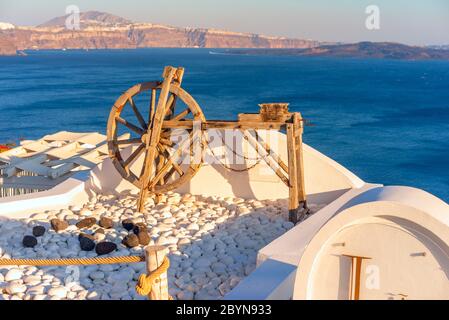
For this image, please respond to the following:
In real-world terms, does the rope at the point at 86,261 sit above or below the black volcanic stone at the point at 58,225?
above

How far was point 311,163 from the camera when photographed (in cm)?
922

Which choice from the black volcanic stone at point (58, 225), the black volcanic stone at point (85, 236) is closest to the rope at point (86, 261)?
the black volcanic stone at point (85, 236)

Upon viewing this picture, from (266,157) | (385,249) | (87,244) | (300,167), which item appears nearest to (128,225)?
(87,244)

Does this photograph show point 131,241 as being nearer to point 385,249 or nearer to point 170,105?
point 170,105

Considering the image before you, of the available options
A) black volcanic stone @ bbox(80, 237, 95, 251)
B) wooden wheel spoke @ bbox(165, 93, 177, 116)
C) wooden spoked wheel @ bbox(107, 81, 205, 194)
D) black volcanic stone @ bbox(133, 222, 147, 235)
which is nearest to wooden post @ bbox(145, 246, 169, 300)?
black volcanic stone @ bbox(80, 237, 95, 251)

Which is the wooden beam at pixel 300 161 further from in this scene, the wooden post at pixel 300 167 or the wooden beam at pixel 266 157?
the wooden beam at pixel 266 157

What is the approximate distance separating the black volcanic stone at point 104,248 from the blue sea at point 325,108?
28012mm

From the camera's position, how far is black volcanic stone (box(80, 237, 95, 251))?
7.38 meters

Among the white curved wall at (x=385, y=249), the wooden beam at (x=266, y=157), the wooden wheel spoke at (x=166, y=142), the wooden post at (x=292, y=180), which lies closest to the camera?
the white curved wall at (x=385, y=249)

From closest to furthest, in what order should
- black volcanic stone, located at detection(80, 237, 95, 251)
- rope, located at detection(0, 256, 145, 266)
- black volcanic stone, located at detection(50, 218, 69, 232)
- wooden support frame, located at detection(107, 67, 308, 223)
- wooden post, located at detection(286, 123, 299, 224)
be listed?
rope, located at detection(0, 256, 145, 266), black volcanic stone, located at detection(80, 237, 95, 251), black volcanic stone, located at detection(50, 218, 69, 232), wooden post, located at detection(286, 123, 299, 224), wooden support frame, located at detection(107, 67, 308, 223)

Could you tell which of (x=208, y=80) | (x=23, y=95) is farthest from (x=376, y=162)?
(x=208, y=80)

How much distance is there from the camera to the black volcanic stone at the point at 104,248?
23.9 feet

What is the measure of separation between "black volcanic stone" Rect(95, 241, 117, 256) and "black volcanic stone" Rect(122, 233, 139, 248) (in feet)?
0.52

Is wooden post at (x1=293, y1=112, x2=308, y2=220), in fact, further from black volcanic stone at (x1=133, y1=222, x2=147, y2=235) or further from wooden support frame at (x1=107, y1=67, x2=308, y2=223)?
black volcanic stone at (x1=133, y1=222, x2=147, y2=235)
